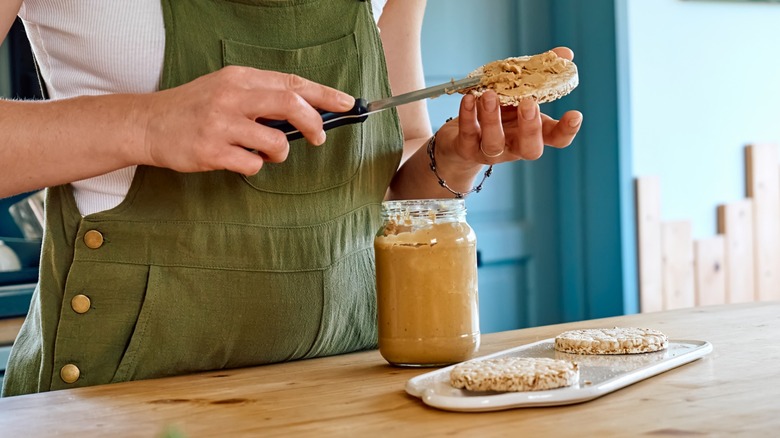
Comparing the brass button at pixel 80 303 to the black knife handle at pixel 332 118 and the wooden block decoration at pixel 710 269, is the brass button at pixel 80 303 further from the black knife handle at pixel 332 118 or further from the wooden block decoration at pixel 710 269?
the wooden block decoration at pixel 710 269

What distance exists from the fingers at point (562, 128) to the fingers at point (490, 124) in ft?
0.19

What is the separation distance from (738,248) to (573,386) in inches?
99.9

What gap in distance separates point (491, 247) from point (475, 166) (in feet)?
5.79

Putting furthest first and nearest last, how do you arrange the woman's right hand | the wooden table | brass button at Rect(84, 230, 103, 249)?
brass button at Rect(84, 230, 103, 249), the woman's right hand, the wooden table

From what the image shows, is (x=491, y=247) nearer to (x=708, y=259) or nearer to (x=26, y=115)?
(x=708, y=259)

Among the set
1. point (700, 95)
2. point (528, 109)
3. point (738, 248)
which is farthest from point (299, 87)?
point (738, 248)

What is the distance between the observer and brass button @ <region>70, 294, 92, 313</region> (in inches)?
38.8

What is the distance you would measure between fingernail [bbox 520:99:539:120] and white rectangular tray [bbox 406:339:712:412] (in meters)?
0.26

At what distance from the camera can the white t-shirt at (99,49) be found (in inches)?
39.8

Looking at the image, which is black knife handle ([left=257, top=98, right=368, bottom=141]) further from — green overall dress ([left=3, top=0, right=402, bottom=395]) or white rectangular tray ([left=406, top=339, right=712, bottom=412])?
white rectangular tray ([left=406, top=339, right=712, bottom=412])

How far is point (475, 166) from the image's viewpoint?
1.20 meters

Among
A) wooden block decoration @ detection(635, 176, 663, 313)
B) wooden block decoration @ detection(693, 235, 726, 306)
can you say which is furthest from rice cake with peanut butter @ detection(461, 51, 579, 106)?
wooden block decoration @ detection(693, 235, 726, 306)

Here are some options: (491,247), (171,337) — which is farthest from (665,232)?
(171,337)

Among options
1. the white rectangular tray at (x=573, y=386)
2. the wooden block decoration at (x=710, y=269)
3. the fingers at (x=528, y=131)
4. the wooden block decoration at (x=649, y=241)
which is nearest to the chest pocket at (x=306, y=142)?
the fingers at (x=528, y=131)
